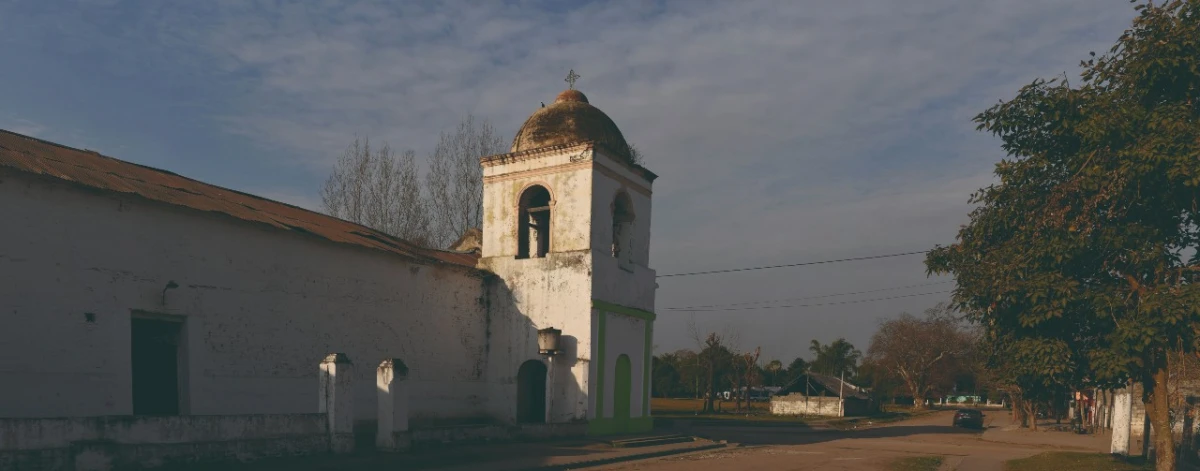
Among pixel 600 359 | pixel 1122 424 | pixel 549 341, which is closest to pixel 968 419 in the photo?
pixel 1122 424

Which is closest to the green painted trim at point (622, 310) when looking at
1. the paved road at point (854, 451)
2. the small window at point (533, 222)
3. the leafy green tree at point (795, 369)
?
the small window at point (533, 222)

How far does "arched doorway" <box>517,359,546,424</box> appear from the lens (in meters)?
21.4

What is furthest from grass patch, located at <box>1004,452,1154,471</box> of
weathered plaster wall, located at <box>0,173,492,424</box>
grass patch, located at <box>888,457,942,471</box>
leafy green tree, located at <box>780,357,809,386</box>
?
leafy green tree, located at <box>780,357,809,386</box>

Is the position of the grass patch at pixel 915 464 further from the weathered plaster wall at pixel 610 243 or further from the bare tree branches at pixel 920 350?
the bare tree branches at pixel 920 350

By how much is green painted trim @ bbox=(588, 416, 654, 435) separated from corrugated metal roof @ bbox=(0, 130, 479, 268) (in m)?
5.18

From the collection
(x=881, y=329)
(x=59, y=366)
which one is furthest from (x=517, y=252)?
(x=881, y=329)

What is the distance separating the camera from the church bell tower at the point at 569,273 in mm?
20531

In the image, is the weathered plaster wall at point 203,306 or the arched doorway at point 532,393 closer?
the weathered plaster wall at point 203,306

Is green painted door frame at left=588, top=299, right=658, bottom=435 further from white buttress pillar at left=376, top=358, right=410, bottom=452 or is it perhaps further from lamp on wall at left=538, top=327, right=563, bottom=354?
white buttress pillar at left=376, top=358, right=410, bottom=452

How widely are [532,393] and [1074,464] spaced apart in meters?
11.9

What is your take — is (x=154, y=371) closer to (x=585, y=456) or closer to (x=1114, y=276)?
(x=585, y=456)

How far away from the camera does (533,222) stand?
22344 millimetres

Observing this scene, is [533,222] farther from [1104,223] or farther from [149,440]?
[1104,223]

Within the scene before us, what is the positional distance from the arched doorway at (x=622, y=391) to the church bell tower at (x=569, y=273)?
0.03m
